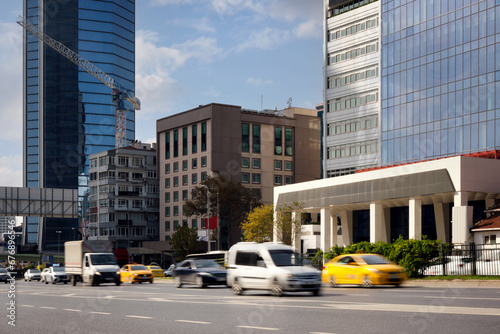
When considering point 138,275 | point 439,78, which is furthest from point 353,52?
point 138,275

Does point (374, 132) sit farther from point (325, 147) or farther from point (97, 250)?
point (97, 250)

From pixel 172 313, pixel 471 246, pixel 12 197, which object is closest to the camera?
pixel 172 313

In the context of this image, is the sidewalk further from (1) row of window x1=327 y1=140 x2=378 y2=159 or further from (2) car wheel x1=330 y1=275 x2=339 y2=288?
(1) row of window x1=327 y1=140 x2=378 y2=159

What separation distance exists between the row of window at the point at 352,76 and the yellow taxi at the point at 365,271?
2404 inches

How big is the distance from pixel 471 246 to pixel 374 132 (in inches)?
2156

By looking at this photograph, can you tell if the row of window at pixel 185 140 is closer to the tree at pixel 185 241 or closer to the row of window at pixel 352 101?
the tree at pixel 185 241

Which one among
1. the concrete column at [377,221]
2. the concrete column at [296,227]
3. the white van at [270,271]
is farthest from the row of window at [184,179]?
the white van at [270,271]

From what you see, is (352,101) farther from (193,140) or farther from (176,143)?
(176,143)

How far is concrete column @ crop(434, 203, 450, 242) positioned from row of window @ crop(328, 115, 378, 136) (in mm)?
22573

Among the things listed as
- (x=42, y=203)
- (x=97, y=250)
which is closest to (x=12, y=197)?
(x=42, y=203)

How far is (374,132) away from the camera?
89.9 metres

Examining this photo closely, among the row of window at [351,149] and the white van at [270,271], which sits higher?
the row of window at [351,149]

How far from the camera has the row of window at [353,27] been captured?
90.8m

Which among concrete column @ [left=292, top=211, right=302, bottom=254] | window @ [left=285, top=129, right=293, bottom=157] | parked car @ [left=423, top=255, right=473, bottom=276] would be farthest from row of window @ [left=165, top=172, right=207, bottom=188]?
parked car @ [left=423, top=255, right=473, bottom=276]
